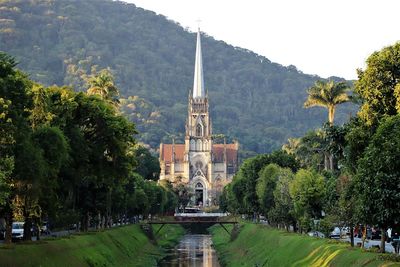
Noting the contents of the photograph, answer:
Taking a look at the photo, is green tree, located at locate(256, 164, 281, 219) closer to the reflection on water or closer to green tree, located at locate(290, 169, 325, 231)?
the reflection on water

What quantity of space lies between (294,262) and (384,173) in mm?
27243

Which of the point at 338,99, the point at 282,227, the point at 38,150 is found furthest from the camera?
the point at 282,227

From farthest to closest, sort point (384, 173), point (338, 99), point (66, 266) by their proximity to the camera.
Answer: point (338, 99), point (66, 266), point (384, 173)

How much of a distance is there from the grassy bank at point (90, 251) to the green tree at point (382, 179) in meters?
21.8

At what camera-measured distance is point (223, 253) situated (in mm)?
118250

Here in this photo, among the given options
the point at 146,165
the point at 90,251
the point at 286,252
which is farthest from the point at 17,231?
the point at 146,165

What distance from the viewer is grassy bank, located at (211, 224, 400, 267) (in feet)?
164

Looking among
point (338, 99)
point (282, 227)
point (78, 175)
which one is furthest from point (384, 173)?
point (282, 227)

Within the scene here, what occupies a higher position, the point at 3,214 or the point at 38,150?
the point at 38,150

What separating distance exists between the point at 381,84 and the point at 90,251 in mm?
32664

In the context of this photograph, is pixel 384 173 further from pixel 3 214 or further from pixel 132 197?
pixel 132 197

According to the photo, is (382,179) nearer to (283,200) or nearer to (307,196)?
(307,196)

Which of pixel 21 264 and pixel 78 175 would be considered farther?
pixel 78 175

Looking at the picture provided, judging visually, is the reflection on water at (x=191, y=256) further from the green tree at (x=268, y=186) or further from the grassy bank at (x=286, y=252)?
the green tree at (x=268, y=186)
